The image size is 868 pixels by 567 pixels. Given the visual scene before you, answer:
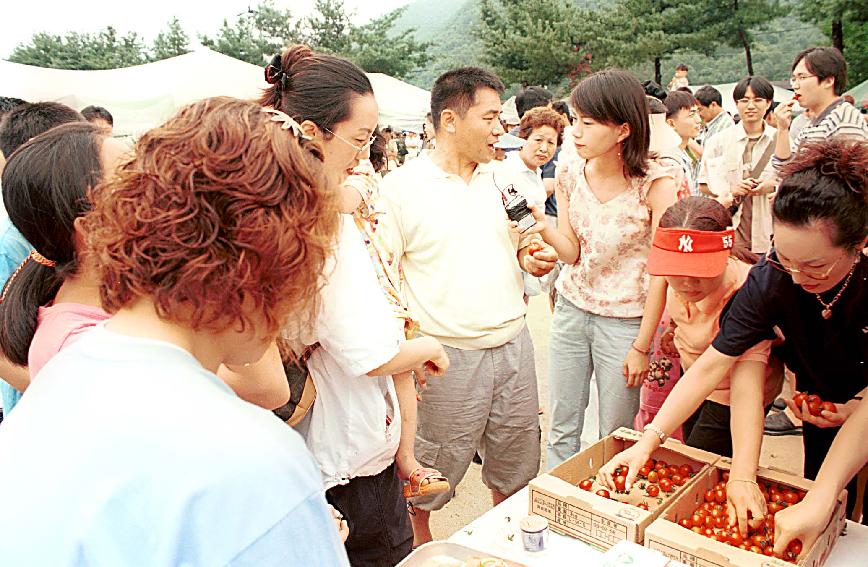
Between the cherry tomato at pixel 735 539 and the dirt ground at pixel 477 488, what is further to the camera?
the dirt ground at pixel 477 488

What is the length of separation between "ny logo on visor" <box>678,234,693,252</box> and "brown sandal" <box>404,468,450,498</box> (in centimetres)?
97

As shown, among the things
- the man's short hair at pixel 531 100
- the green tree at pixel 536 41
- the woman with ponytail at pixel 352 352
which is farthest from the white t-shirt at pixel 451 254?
the green tree at pixel 536 41

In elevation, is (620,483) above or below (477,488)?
above

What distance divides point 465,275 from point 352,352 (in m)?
0.87

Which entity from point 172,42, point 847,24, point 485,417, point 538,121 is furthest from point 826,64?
point 172,42

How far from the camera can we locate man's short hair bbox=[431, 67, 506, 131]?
242cm

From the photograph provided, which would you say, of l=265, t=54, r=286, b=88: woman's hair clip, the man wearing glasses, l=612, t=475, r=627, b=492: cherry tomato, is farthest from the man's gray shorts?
the man wearing glasses

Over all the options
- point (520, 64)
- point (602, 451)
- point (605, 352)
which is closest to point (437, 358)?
point (602, 451)

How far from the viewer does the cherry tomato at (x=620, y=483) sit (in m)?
1.80

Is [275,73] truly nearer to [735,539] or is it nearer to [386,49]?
[735,539]

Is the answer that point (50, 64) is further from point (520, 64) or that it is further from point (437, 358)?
point (437, 358)

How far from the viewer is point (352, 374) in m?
1.59

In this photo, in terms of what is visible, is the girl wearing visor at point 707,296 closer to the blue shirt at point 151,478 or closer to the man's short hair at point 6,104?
the blue shirt at point 151,478

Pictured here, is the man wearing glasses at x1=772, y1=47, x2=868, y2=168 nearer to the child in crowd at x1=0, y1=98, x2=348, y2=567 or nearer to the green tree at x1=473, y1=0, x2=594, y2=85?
the child in crowd at x1=0, y1=98, x2=348, y2=567
